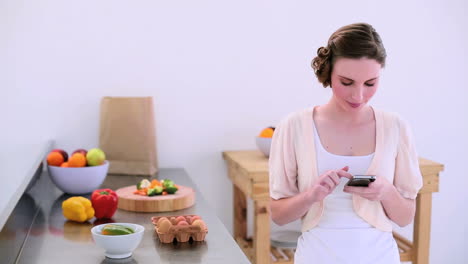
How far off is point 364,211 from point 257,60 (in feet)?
4.84

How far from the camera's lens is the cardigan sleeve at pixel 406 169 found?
65.2 inches

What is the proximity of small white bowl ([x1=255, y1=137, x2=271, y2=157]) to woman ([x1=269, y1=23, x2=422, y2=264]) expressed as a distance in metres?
0.98

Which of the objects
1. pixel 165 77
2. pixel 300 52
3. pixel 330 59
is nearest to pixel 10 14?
pixel 165 77

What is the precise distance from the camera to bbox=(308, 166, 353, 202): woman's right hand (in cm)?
152

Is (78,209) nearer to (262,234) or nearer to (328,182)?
(328,182)

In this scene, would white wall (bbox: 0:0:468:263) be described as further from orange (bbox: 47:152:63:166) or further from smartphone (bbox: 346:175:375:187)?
smartphone (bbox: 346:175:375:187)

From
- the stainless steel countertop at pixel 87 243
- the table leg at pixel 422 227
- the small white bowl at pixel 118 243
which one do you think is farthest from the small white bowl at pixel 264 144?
the small white bowl at pixel 118 243

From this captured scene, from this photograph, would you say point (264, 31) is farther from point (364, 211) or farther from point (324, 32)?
point (364, 211)

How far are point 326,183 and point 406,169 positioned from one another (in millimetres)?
279

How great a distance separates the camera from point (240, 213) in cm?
298

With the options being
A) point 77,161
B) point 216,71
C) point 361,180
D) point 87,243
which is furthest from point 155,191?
point 216,71

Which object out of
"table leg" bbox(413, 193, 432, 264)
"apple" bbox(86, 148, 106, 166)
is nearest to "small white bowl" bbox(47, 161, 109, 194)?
"apple" bbox(86, 148, 106, 166)

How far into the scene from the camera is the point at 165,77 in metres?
2.86

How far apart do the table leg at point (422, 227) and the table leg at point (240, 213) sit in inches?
33.2
